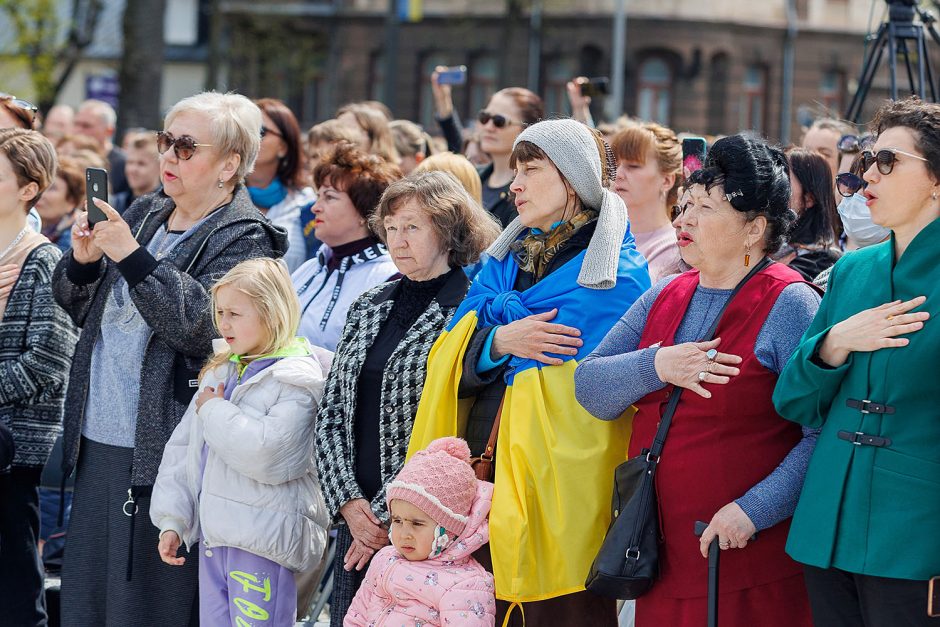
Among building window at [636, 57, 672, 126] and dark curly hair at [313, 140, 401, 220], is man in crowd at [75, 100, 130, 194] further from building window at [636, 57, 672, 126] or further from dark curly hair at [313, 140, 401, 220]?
building window at [636, 57, 672, 126]

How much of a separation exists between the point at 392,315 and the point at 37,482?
1.79m

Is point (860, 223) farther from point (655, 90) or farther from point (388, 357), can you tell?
point (655, 90)

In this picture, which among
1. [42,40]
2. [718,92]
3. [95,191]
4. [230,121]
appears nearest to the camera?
[95,191]

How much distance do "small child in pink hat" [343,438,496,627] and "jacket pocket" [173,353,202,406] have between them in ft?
3.59

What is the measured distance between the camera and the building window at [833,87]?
3312 cm

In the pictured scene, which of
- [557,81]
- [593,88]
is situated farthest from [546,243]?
[557,81]

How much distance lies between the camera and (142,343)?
450 cm

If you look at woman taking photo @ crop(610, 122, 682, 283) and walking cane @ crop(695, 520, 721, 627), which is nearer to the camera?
walking cane @ crop(695, 520, 721, 627)

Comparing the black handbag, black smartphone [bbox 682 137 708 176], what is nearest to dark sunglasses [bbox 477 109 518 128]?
black smartphone [bbox 682 137 708 176]

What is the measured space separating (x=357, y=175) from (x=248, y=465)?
4.92 ft

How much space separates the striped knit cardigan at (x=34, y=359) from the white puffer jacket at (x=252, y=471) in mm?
853

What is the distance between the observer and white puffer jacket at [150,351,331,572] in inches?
163

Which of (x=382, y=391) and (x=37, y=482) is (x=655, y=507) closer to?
(x=382, y=391)

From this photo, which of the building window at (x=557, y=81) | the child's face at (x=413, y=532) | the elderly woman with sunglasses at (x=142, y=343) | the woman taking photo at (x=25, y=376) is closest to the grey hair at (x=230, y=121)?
the elderly woman with sunglasses at (x=142, y=343)
